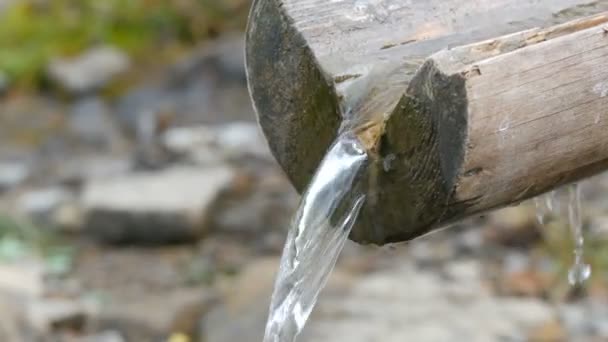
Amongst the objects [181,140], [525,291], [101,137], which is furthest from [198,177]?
[525,291]

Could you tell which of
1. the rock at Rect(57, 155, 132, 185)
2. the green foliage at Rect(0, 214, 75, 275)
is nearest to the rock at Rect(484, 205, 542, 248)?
the green foliage at Rect(0, 214, 75, 275)

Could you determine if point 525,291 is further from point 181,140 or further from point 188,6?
point 188,6

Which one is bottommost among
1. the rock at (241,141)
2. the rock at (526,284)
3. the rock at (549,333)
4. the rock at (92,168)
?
the rock at (241,141)

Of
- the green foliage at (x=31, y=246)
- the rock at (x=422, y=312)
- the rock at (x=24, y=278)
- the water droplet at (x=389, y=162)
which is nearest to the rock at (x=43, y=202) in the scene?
the green foliage at (x=31, y=246)

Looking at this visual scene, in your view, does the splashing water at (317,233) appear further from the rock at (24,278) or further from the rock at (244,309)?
the rock at (24,278)

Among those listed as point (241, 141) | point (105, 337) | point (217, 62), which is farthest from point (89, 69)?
point (105, 337)
